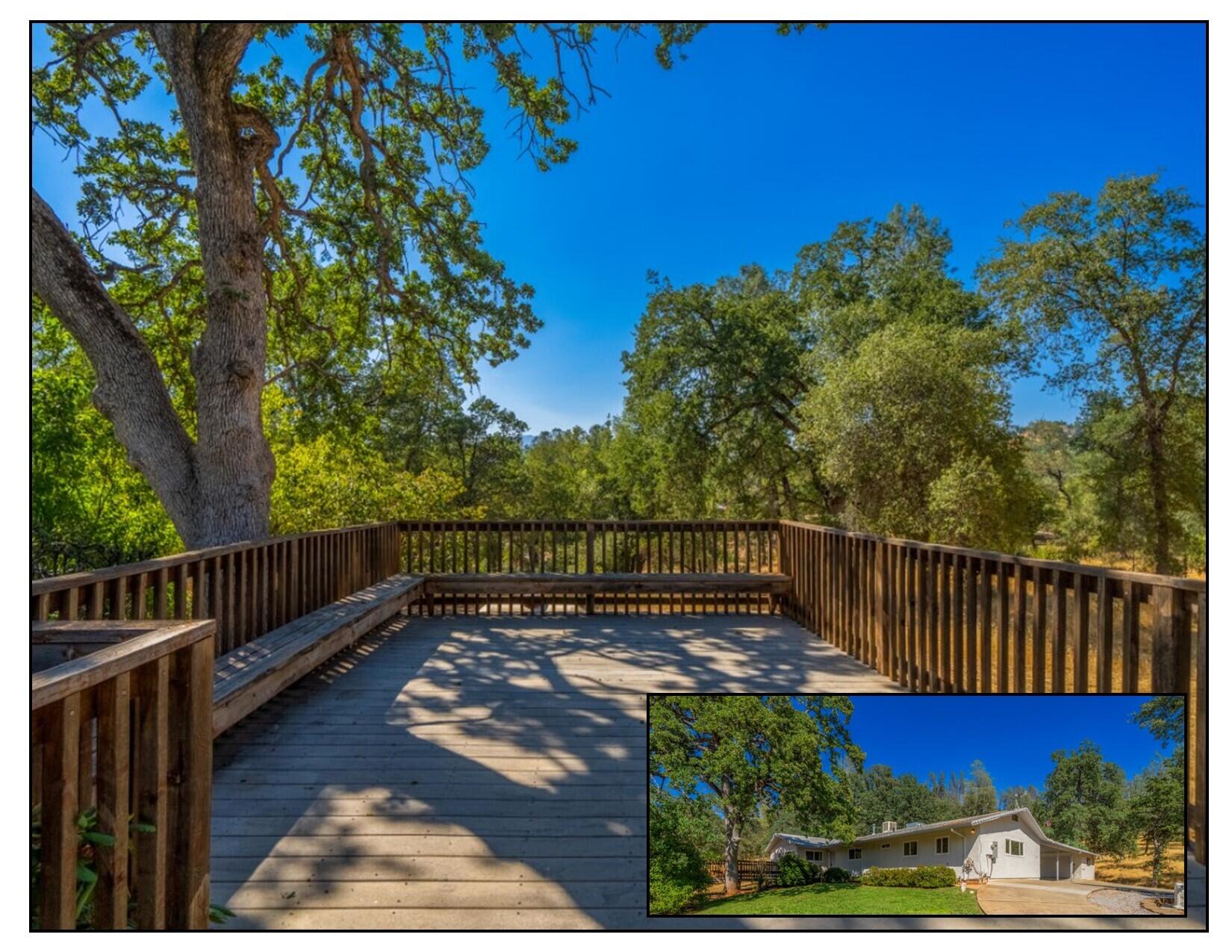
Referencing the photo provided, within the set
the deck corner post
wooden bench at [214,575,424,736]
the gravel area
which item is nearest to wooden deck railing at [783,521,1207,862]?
the gravel area

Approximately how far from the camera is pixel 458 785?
2.42 m

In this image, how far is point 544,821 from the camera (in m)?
2.16

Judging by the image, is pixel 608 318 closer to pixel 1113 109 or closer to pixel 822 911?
pixel 1113 109

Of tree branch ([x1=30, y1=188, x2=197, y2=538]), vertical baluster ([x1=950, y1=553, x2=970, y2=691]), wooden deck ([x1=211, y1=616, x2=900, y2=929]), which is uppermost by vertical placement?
tree branch ([x1=30, y1=188, x2=197, y2=538])

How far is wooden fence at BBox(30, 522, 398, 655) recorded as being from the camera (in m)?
2.34

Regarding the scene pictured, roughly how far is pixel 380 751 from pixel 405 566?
430cm

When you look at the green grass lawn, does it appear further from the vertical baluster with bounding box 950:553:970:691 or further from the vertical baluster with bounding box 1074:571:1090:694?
the vertical baluster with bounding box 950:553:970:691

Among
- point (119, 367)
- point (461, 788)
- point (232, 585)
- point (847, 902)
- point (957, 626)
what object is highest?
point (119, 367)

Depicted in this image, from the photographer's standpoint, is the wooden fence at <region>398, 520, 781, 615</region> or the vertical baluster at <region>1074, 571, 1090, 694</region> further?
the wooden fence at <region>398, 520, 781, 615</region>

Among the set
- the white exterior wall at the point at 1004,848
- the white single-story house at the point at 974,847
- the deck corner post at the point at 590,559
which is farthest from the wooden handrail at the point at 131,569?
the white exterior wall at the point at 1004,848

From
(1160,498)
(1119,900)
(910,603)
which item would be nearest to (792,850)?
(1119,900)

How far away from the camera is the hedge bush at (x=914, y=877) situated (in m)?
1.57

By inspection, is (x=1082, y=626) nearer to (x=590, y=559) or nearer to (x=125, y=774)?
(x=125, y=774)

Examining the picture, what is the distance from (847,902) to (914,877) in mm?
196
